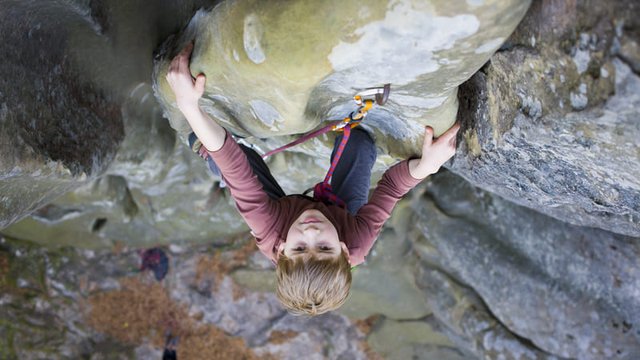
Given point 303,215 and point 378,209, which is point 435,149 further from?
point 303,215

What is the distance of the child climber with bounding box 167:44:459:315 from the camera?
1.93 metres

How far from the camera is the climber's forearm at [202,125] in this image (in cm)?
191

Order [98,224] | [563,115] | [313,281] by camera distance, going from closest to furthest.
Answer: [563,115]
[313,281]
[98,224]

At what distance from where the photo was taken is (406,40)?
1491 mm

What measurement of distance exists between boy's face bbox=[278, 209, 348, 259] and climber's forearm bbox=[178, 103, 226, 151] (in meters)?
0.45

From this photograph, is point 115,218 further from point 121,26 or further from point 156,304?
point 121,26

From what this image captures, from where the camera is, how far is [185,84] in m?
1.94

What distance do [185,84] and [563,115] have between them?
4.28 feet

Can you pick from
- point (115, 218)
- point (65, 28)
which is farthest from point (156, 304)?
point (65, 28)

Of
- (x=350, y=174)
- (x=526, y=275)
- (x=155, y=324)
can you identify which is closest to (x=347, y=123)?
(x=350, y=174)

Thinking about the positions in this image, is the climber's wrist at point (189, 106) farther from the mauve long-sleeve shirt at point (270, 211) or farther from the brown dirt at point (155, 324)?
the brown dirt at point (155, 324)

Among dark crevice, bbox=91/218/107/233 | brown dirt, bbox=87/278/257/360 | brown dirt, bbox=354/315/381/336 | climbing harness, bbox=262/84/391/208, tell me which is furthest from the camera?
brown dirt, bbox=87/278/257/360

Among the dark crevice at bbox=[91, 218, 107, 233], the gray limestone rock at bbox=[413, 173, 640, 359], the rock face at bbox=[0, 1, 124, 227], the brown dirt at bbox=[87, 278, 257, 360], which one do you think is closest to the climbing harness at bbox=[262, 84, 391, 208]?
the rock face at bbox=[0, 1, 124, 227]

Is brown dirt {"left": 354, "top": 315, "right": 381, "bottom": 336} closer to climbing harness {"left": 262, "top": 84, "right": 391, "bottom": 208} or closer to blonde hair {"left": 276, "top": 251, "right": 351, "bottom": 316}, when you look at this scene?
climbing harness {"left": 262, "top": 84, "right": 391, "bottom": 208}
